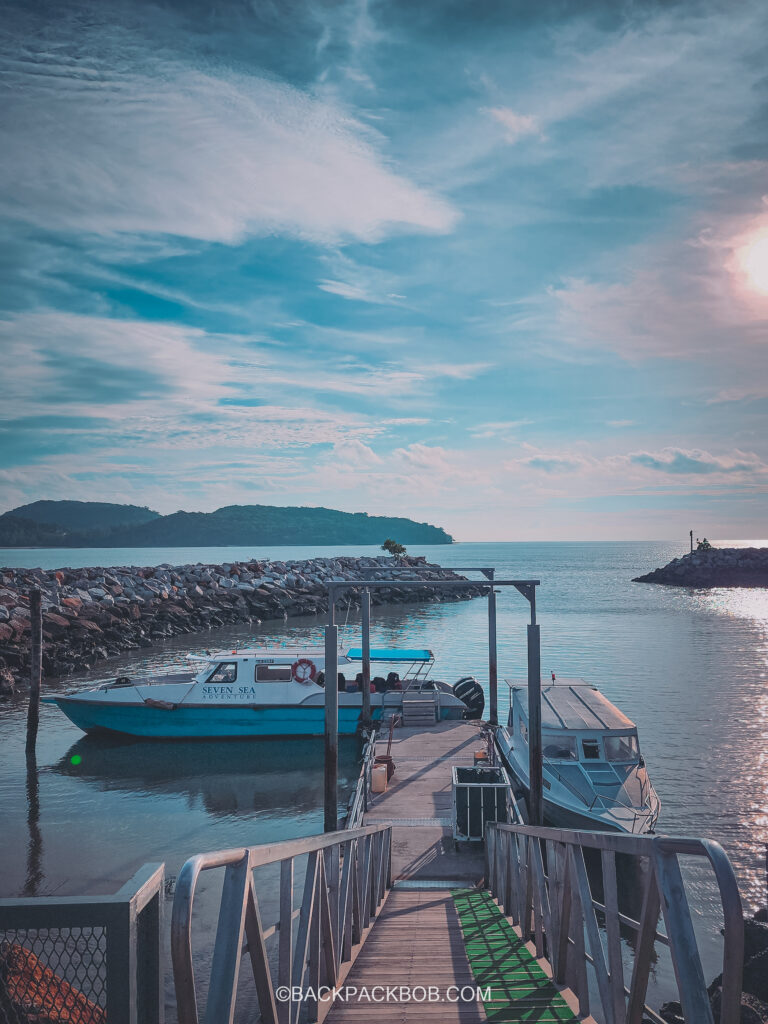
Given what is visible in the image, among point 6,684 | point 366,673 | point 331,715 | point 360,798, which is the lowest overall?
point 6,684

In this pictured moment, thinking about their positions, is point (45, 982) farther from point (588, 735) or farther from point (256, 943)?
point (588, 735)

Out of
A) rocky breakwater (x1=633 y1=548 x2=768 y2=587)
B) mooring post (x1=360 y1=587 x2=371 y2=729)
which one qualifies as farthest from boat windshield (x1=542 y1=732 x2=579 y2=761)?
rocky breakwater (x1=633 y1=548 x2=768 y2=587)

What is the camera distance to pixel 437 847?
40.9 ft

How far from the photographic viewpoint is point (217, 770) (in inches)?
859

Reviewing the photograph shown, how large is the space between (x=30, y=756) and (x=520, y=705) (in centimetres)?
1554

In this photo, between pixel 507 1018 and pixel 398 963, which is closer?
pixel 507 1018

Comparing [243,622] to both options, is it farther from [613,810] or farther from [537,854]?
[537,854]

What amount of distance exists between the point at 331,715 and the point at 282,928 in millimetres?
9728

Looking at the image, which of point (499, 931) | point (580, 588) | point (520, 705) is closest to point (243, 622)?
point (520, 705)

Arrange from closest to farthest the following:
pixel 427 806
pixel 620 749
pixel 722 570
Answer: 1. pixel 427 806
2. pixel 620 749
3. pixel 722 570

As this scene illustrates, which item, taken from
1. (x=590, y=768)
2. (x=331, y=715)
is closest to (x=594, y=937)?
(x=331, y=715)

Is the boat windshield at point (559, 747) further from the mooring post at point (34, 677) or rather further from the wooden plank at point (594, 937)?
the mooring post at point (34, 677)

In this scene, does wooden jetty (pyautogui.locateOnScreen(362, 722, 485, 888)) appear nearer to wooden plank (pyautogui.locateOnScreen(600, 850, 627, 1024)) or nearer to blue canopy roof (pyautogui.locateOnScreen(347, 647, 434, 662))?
blue canopy roof (pyautogui.locateOnScreen(347, 647, 434, 662))

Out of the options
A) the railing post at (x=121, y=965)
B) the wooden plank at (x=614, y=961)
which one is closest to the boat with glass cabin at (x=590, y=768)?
the wooden plank at (x=614, y=961)
